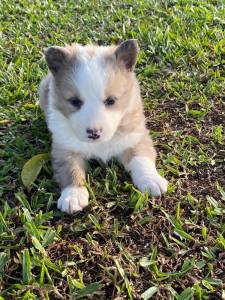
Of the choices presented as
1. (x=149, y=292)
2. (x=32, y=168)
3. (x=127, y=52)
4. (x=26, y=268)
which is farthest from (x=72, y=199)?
(x=127, y=52)

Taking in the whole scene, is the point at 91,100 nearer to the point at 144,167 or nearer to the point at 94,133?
the point at 94,133

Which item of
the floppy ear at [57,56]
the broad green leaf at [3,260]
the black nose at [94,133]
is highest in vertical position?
the floppy ear at [57,56]

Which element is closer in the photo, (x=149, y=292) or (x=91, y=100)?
(x=149, y=292)

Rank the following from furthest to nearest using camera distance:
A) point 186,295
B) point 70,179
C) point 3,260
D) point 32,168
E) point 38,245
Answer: point 32,168 < point 70,179 < point 38,245 < point 3,260 < point 186,295

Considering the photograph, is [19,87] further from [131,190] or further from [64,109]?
[131,190]

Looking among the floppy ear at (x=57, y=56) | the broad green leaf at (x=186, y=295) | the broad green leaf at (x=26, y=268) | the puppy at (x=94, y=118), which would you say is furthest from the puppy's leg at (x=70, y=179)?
the broad green leaf at (x=186, y=295)

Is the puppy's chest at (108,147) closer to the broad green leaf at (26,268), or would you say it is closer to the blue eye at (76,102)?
the blue eye at (76,102)

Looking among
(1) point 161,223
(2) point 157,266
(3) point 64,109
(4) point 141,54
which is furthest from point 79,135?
(4) point 141,54

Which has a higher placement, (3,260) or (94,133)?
(94,133)

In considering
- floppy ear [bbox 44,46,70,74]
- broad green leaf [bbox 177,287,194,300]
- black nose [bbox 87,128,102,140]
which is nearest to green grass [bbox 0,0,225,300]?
broad green leaf [bbox 177,287,194,300]
